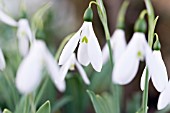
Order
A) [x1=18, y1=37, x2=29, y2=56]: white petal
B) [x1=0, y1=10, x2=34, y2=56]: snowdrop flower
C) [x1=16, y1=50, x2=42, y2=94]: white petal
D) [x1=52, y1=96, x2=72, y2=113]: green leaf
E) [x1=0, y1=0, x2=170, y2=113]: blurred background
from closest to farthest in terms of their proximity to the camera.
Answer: [x1=16, y1=50, x2=42, y2=94]: white petal
[x1=0, y1=10, x2=34, y2=56]: snowdrop flower
[x1=18, y1=37, x2=29, y2=56]: white petal
[x1=52, y1=96, x2=72, y2=113]: green leaf
[x1=0, y1=0, x2=170, y2=113]: blurred background

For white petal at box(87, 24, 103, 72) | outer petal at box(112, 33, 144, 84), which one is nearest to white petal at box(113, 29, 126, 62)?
white petal at box(87, 24, 103, 72)

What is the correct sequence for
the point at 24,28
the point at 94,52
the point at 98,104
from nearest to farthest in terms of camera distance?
the point at 94,52
the point at 98,104
the point at 24,28

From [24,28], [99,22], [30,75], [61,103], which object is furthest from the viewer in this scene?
[99,22]

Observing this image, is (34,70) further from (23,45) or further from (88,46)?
(23,45)

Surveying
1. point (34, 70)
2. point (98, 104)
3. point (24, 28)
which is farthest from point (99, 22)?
point (34, 70)

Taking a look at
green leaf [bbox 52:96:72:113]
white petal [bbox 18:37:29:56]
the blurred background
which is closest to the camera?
white petal [bbox 18:37:29:56]

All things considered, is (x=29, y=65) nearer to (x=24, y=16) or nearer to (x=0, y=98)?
(x=24, y=16)

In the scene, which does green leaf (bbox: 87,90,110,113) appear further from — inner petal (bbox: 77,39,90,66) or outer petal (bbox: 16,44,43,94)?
outer petal (bbox: 16,44,43,94)

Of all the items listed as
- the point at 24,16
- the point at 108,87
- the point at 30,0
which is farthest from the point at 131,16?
the point at 24,16

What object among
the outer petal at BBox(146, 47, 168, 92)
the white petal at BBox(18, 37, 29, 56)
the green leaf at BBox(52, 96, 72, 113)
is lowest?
the green leaf at BBox(52, 96, 72, 113)
